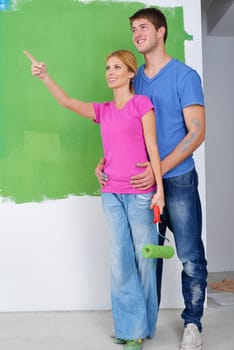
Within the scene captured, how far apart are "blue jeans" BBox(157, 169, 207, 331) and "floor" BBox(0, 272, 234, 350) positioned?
5.6 inches

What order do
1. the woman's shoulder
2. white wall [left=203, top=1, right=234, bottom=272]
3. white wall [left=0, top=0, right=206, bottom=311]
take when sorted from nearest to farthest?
the woman's shoulder, white wall [left=0, top=0, right=206, bottom=311], white wall [left=203, top=1, right=234, bottom=272]

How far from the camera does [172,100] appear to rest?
1857 mm

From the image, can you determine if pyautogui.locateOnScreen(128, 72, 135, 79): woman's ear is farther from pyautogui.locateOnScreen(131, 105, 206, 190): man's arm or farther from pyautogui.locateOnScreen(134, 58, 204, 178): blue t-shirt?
pyautogui.locateOnScreen(131, 105, 206, 190): man's arm

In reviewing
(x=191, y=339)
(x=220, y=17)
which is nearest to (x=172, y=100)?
(x=191, y=339)

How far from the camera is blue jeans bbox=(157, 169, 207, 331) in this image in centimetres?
186

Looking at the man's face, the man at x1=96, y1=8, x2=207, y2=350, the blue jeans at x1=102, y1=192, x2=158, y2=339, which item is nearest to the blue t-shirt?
the man at x1=96, y1=8, x2=207, y2=350

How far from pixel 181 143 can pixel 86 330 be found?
0.89 metres

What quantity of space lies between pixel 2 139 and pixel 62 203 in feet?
1.40

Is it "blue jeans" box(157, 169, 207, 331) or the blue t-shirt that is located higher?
the blue t-shirt

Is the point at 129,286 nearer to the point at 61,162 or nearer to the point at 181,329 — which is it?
the point at 181,329

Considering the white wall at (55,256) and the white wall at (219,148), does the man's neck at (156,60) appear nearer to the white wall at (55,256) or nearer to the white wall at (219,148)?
the white wall at (55,256)

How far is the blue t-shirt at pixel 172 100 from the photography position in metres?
1.84

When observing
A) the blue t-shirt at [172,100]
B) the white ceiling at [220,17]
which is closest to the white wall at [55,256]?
the blue t-shirt at [172,100]

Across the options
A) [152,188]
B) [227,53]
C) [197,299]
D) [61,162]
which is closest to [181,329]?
[197,299]
